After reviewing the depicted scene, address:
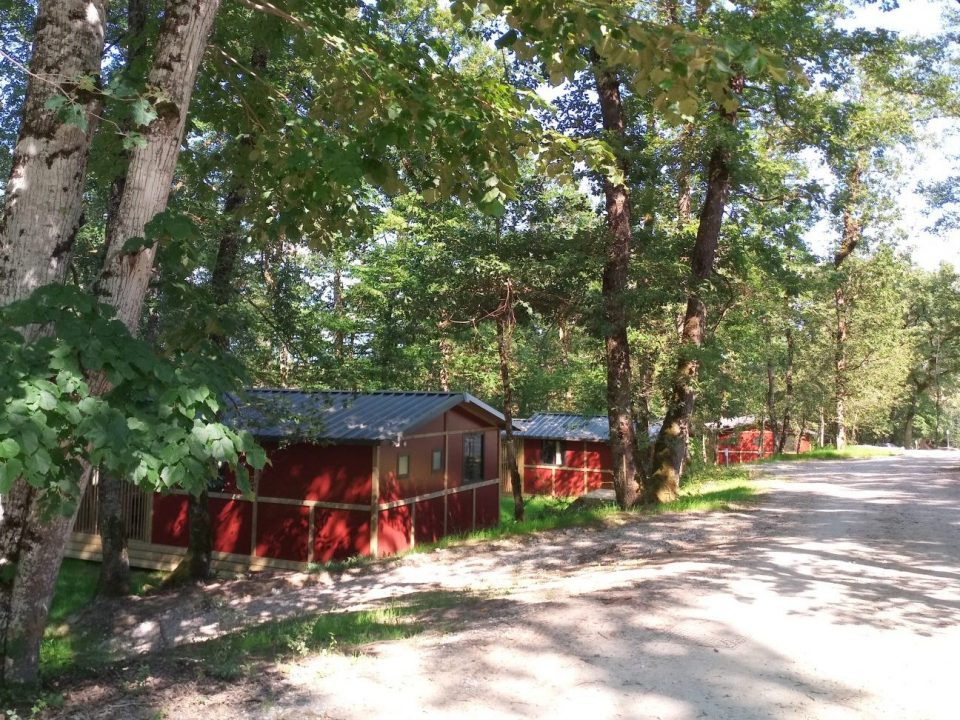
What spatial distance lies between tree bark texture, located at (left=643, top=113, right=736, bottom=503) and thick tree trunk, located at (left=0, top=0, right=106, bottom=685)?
1046 centimetres

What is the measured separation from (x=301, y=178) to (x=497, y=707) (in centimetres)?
450

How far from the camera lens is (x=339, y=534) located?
47.1ft

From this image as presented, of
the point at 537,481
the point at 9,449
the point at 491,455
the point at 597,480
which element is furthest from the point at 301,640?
the point at 537,481

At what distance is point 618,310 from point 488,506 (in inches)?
311

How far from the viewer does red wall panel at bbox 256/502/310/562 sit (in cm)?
1469

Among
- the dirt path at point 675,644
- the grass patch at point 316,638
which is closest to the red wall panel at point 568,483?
the dirt path at point 675,644

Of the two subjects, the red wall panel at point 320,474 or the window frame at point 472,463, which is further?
the window frame at point 472,463

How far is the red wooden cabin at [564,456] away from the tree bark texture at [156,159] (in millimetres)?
21771

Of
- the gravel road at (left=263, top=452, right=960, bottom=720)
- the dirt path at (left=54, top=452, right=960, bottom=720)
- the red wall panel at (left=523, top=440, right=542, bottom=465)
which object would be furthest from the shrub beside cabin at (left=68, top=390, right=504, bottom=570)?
the red wall panel at (left=523, top=440, right=542, bottom=465)

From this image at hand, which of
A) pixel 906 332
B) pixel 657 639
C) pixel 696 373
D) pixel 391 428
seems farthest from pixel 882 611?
pixel 906 332

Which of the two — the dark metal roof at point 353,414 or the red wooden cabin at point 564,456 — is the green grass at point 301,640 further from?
the red wooden cabin at point 564,456

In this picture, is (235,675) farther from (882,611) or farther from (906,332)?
(906,332)

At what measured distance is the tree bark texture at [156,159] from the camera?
14.3 ft

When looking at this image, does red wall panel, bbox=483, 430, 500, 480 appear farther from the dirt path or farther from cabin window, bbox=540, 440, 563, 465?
the dirt path
